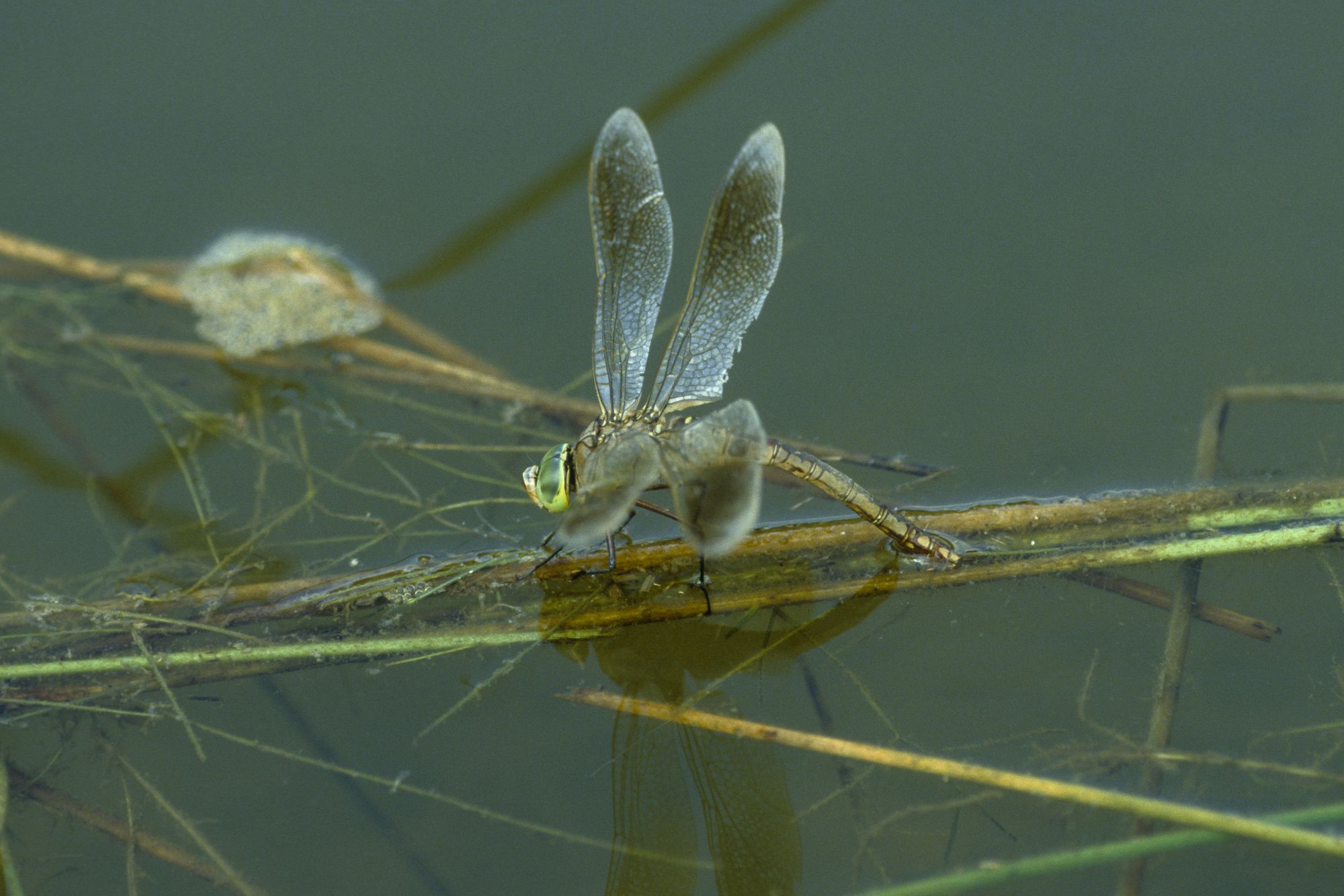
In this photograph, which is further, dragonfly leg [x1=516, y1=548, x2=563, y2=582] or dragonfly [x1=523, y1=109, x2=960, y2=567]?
dragonfly leg [x1=516, y1=548, x2=563, y2=582]

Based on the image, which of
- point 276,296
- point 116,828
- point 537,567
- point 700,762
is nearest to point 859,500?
point 700,762

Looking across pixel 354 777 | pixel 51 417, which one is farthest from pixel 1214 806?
pixel 51 417

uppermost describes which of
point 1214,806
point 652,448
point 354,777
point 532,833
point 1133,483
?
point 652,448

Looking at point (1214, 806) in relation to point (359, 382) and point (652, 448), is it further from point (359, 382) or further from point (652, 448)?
point (359, 382)

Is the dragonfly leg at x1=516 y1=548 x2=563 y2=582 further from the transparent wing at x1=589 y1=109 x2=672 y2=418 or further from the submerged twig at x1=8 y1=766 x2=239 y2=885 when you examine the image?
the submerged twig at x1=8 y1=766 x2=239 y2=885

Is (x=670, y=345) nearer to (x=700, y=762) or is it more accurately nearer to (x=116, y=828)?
(x=700, y=762)

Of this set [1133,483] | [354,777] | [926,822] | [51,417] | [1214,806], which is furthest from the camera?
[51,417]

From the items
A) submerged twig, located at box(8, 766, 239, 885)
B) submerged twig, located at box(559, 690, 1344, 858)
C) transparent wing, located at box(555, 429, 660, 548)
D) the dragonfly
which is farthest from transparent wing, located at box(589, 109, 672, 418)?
submerged twig, located at box(8, 766, 239, 885)

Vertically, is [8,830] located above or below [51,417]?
below
